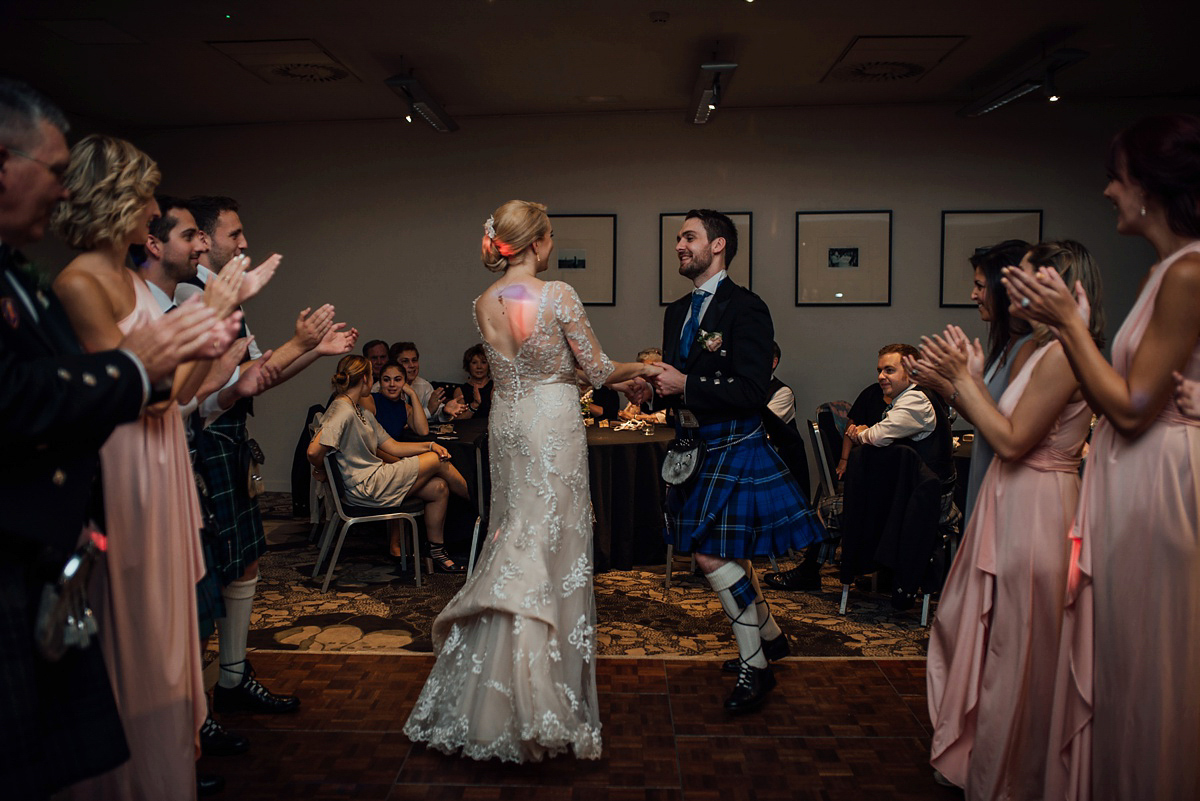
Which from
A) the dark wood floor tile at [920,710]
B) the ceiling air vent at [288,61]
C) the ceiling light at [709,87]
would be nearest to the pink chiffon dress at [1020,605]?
the dark wood floor tile at [920,710]

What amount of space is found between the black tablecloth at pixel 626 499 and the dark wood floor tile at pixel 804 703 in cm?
143

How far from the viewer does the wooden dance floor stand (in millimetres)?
2582

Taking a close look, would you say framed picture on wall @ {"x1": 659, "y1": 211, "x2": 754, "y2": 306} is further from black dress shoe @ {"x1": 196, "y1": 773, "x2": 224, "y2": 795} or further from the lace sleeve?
black dress shoe @ {"x1": 196, "y1": 773, "x2": 224, "y2": 795}

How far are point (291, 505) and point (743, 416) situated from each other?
5418mm

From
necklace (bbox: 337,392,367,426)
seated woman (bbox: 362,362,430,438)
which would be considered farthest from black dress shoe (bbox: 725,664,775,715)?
seated woman (bbox: 362,362,430,438)

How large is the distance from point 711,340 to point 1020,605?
136cm

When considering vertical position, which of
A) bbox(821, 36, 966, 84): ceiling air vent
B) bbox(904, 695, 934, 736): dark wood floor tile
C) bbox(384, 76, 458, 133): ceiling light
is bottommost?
bbox(904, 695, 934, 736): dark wood floor tile

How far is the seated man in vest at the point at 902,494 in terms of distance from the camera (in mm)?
3994

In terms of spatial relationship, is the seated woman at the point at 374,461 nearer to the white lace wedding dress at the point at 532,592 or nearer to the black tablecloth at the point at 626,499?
the black tablecloth at the point at 626,499

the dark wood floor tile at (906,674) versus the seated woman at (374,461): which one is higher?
the seated woman at (374,461)

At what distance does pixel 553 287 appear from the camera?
2.84m

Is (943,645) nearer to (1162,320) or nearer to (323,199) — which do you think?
(1162,320)

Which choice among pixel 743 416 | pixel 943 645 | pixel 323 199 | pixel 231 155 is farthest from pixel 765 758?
pixel 231 155

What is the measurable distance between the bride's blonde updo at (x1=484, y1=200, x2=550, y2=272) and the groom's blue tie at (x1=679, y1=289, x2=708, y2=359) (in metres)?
0.69
